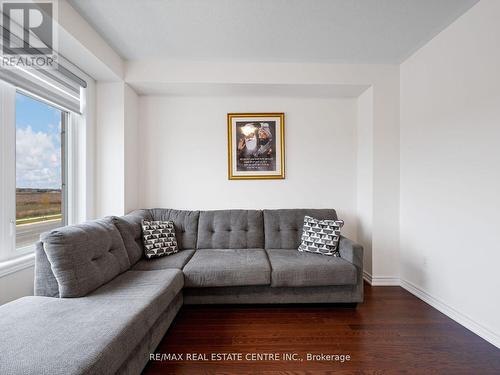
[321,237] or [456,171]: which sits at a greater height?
[456,171]

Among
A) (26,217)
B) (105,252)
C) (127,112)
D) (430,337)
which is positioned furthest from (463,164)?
(26,217)

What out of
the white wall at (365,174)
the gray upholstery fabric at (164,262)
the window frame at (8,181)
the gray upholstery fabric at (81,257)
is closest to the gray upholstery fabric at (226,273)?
the gray upholstery fabric at (164,262)

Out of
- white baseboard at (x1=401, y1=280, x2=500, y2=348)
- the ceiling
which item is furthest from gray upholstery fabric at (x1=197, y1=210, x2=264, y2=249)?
the ceiling

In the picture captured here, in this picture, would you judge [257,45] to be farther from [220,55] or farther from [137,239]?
[137,239]

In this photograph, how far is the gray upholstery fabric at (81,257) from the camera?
1.42m

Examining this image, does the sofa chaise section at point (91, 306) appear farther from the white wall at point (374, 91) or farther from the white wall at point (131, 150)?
the white wall at point (374, 91)

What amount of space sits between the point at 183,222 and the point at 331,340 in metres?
1.88

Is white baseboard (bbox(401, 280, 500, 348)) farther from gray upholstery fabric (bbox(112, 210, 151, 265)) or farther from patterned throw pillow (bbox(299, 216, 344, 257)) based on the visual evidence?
gray upholstery fabric (bbox(112, 210, 151, 265))

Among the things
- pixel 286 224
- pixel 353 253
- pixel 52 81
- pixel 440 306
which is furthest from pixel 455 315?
pixel 52 81

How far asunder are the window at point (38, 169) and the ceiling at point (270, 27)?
3.15ft

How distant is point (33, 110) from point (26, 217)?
0.94 meters

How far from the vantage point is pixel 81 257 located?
1.51 meters

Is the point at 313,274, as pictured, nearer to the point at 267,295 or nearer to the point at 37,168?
the point at 267,295

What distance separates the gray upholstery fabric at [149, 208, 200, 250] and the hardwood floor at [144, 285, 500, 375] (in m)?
0.71
